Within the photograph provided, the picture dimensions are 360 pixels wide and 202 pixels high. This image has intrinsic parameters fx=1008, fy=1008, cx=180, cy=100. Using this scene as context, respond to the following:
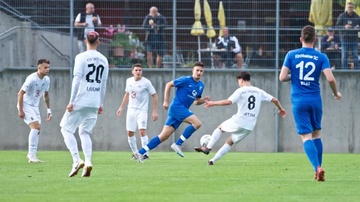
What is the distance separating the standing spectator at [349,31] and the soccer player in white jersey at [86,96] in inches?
592

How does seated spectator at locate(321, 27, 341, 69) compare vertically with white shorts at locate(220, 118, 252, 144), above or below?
above

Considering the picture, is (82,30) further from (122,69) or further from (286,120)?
(286,120)

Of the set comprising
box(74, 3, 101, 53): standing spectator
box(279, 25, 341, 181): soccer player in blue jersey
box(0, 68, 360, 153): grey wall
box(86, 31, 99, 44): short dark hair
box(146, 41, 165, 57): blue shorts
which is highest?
box(74, 3, 101, 53): standing spectator

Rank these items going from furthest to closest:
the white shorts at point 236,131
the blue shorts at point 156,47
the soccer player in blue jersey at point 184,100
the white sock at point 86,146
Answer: the blue shorts at point 156,47, the soccer player in blue jersey at point 184,100, the white shorts at point 236,131, the white sock at point 86,146

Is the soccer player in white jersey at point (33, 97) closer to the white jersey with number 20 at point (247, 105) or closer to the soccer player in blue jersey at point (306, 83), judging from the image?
the white jersey with number 20 at point (247, 105)

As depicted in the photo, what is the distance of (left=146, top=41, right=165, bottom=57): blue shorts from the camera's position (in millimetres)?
29406

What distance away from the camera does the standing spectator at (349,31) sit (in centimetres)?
2877

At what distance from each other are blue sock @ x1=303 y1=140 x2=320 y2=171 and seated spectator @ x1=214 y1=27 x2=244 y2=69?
15.3 m

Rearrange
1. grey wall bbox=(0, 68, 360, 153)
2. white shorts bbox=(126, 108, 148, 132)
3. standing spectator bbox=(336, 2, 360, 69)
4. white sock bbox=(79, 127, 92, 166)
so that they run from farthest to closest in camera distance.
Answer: grey wall bbox=(0, 68, 360, 153) → standing spectator bbox=(336, 2, 360, 69) → white shorts bbox=(126, 108, 148, 132) → white sock bbox=(79, 127, 92, 166)

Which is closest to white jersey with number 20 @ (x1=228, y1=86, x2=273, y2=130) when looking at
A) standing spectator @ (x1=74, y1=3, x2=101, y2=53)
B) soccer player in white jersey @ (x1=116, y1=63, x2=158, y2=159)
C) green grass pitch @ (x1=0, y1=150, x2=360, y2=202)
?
green grass pitch @ (x1=0, y1=150, x2=360, y2=202)

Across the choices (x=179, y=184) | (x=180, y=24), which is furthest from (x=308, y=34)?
(x=180, y=24)

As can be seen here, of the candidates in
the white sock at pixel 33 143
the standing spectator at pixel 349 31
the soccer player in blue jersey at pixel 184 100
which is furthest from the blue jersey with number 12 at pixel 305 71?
the standing spectator at pixel 349 31

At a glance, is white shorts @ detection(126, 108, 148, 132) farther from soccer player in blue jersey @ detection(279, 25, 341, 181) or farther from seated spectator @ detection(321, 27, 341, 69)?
soccer player in blue jersey @ detection(279, 25, 341, 181)

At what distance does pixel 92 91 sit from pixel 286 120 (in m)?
15.4
